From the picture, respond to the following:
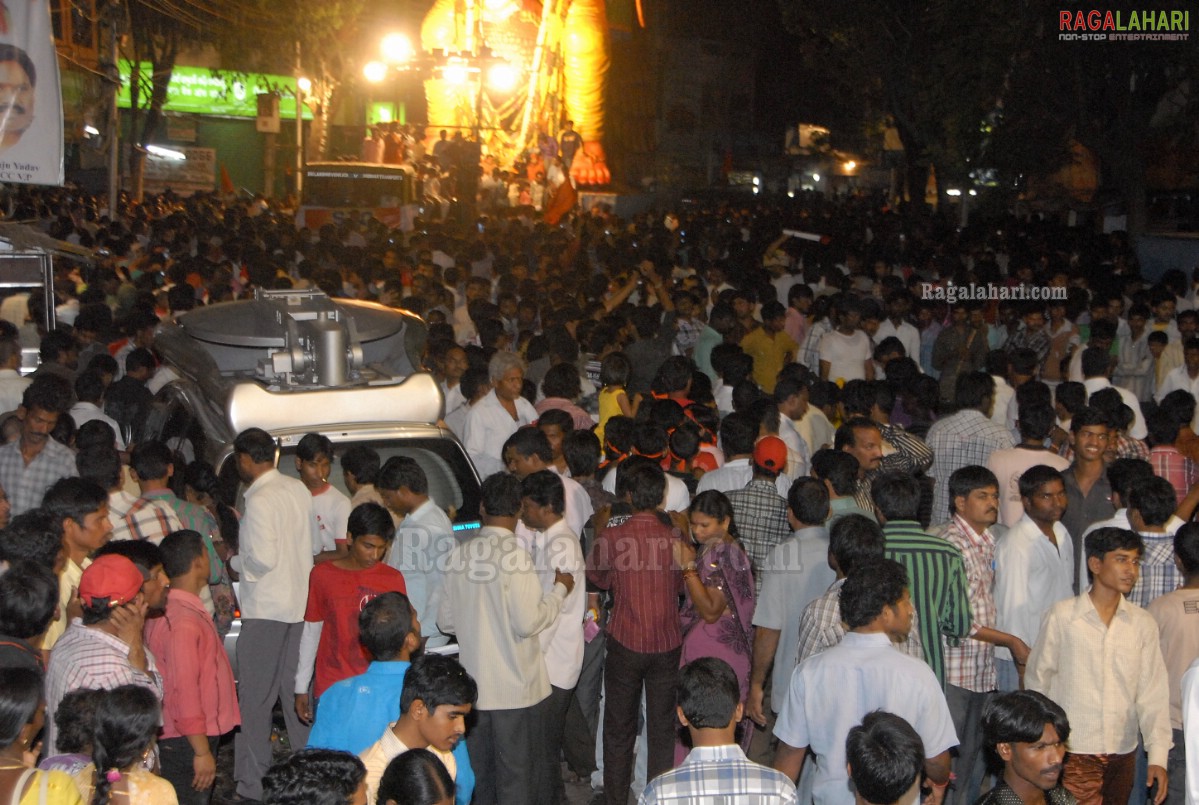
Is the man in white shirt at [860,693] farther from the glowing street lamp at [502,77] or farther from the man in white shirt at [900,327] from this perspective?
the glowing street lamp at [502,77]

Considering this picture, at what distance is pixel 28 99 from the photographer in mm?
9438

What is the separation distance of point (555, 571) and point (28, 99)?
6.14 metres

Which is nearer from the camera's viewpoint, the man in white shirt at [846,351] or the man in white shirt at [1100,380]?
the man in white shirt at [1100,380]

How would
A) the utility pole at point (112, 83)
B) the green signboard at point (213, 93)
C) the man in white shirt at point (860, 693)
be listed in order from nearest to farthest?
the man in white shirt at point (860, 693)
the utility pole at point (112, 83)
the green signboard at point (213, 93)

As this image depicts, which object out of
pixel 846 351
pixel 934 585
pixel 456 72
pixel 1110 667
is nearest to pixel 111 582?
pixel 934 585

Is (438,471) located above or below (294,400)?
below

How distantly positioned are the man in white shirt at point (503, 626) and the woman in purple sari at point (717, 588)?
2.12ft

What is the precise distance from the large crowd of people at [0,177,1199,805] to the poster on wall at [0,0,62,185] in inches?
49.6

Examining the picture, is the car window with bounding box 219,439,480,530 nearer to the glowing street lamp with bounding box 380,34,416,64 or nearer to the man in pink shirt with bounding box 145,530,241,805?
the man in pink shirt with bounding box 145,530,241,805

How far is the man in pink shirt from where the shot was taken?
5.07 meters

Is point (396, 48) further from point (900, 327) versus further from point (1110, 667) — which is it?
point (1110, 667)

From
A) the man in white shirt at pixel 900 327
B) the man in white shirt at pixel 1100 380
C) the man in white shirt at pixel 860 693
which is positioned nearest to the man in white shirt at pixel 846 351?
the man in white shirt at pixel 900 327

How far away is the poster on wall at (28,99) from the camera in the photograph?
9375mm

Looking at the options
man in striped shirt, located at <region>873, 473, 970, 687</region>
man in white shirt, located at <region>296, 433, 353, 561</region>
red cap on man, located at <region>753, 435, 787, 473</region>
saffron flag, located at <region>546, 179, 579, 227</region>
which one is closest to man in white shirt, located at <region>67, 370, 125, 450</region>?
man in white shirt, located at <region>296, 433, 353, 561</region>
